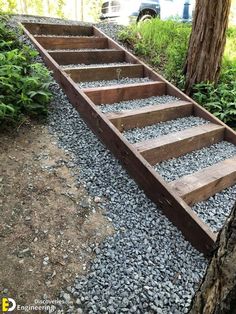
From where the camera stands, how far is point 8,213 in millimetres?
2307

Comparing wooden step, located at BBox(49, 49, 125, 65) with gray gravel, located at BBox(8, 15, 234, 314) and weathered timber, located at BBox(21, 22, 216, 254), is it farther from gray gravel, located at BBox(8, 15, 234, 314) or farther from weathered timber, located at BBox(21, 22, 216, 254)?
gray gravel, located at BBox(8, 15, 234, 314)

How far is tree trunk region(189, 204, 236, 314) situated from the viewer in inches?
38.1

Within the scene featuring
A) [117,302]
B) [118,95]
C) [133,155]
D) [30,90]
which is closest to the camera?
[117,302]

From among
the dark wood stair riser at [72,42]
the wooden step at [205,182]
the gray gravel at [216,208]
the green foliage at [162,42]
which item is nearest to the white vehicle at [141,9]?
the green foliage at [162,42]

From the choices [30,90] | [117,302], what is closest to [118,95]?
[30,90]

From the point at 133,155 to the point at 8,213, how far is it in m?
1.23

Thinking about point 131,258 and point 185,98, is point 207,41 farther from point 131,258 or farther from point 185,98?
point 131,258

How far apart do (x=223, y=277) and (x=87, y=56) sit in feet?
14.0

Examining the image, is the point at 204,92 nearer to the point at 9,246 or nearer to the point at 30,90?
the point at 30,90

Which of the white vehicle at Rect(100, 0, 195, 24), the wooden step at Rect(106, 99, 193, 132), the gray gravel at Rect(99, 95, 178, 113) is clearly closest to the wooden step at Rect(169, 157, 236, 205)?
the wooden step at Rect(106, 99, 193, 132)

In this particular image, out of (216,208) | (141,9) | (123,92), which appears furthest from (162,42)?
(216,208)

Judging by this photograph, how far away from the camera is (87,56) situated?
15.2 feet

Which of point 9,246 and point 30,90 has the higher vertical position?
point 30,90

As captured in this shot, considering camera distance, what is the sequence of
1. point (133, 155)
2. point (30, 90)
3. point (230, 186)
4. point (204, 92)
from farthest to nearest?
point (204, 92)
point (30, 90)
point (230, 186)
point (133, 155)
